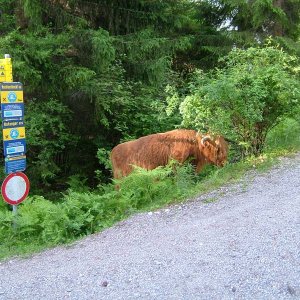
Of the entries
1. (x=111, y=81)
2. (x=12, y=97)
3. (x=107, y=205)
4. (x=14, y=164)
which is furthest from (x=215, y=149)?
(x=111, y=81)

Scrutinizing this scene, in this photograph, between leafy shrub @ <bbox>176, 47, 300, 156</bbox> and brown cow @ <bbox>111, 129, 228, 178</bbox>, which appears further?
brown cow @ <bbox>111, 129, 228, 178</bbox>

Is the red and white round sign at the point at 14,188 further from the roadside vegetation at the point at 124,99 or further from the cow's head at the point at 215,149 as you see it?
the cow's head at the point at 215,149

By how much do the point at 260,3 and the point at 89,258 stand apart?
1266cm

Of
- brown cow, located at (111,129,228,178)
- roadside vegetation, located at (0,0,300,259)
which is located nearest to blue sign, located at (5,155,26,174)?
roadside vegetation, located at (0,0,300,259)

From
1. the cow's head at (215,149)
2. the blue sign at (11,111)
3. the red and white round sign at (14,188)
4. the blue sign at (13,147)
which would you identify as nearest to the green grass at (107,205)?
the cow's head at (215,149)

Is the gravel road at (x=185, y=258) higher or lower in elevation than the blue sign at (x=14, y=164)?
lower

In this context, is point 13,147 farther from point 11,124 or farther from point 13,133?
point 11,124

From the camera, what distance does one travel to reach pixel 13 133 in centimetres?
678

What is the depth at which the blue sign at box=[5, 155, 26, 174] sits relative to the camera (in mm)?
6652

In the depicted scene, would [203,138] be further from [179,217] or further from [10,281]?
[10,281]

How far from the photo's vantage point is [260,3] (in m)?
15.1

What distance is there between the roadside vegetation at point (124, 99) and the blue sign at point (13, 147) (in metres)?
1.04

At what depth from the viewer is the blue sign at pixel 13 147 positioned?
21.9 ft

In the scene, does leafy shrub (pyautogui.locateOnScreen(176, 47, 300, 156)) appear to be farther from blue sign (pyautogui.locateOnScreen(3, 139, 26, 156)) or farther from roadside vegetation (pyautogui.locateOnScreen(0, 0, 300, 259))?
blue sign (pyautogui.locateOnScreen(3, 139, 26, 156))
